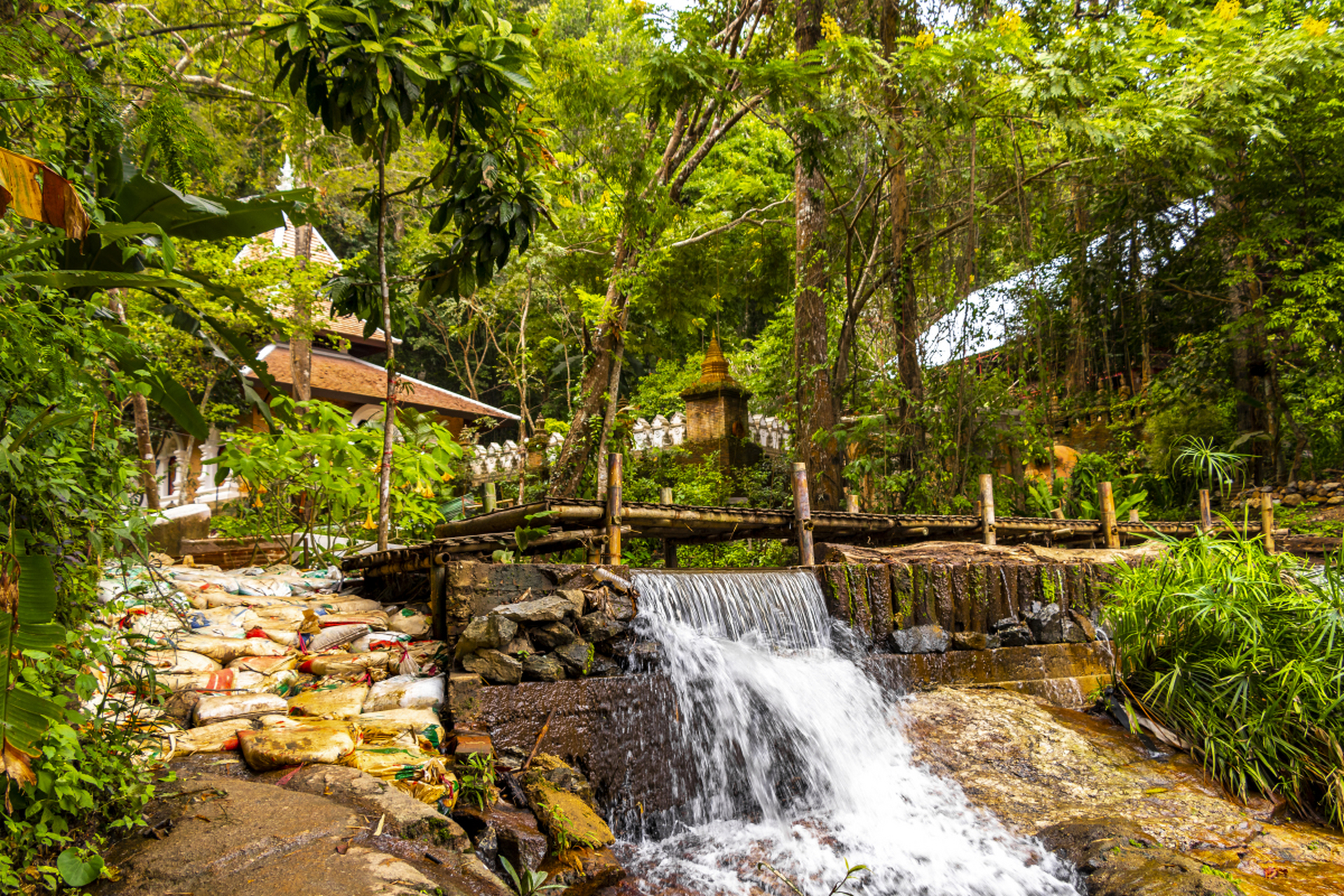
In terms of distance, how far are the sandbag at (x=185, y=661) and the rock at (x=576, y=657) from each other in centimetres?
186

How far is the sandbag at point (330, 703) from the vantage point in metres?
3.82

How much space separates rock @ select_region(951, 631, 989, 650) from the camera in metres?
6.84

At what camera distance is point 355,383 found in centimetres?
1625

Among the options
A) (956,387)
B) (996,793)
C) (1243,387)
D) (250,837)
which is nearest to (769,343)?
(956,387)

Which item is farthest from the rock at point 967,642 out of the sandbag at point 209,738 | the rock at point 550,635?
the sandbag at point 209,738

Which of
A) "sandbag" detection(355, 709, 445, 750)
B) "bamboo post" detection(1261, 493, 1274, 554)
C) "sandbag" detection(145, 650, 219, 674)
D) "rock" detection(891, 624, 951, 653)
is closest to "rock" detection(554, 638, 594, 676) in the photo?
"sandbag" detection(355, 709, 445, 750)

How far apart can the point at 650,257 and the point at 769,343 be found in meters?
6.38

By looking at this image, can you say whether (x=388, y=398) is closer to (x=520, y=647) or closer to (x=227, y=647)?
(x=227, y=647)

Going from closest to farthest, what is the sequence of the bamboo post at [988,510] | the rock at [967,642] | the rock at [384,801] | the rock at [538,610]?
the rock at [384,801] < the rock at [538,610] < the rock at [967,642] < the bamboo post at [988,510]

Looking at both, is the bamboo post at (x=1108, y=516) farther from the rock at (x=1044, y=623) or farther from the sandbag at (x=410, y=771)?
the sandbag at (x=410, y=771)

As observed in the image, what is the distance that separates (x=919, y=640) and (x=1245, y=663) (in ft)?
7.66

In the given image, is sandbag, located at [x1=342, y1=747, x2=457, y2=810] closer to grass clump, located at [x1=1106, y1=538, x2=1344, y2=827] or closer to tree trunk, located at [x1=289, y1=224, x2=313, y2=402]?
tree trunk, located at [x1=289, y1=224, x2=313, y2=402]

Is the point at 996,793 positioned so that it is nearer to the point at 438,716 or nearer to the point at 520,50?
the point at 438,716

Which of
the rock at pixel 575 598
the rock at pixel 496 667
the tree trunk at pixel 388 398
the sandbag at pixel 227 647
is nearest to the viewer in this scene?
the rock at pixel 496 667
